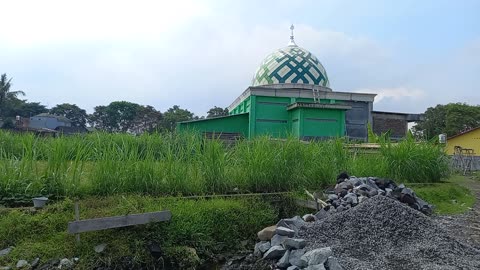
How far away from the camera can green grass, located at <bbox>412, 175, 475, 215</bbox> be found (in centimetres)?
694

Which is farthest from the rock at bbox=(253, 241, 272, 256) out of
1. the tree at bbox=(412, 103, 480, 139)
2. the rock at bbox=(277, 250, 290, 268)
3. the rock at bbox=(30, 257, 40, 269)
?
the tree at bbox=(412, 103, 480, 139)

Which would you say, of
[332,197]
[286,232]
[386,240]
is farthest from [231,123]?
[386,240]

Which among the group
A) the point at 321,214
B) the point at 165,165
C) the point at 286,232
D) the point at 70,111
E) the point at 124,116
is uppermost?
the point at 70,111

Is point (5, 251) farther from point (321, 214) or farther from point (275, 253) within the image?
point (321, 214)

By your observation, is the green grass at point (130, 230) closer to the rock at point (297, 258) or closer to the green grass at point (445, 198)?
the rock at point (297, 258)

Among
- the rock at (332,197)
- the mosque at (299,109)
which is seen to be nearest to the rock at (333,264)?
the rock at (332,197)

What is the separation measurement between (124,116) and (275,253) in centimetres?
3703

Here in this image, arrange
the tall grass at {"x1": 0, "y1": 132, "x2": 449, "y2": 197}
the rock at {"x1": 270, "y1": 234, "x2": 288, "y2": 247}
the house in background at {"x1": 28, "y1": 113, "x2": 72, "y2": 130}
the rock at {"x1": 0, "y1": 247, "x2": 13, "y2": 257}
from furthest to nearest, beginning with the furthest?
the house in background at {"x1": 28, "y1": 113, "x2": 72, "y2": 130} < the tall grass at {"x1": 0, "y1": 132, "x2": 449, "y2": 197} < the rock at {"x1": 270, "y1": 234, "x2": 288, "y2": 247} < the rock at {"x1": 0, "y1": 247, "x2": 13, "y2": 257}

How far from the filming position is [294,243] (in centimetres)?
409

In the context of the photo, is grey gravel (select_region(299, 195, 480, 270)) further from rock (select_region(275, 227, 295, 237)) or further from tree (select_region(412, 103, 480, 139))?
tree (select_region(412, 103, 480, 139))

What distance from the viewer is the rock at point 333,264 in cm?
353

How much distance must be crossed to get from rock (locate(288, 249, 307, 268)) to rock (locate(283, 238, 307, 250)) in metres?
0.05

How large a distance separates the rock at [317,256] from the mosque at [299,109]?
34.5ft

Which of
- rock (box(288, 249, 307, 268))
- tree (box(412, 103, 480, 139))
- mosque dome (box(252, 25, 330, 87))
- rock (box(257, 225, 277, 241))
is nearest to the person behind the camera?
rock (box(288, 249, 307, 268))
